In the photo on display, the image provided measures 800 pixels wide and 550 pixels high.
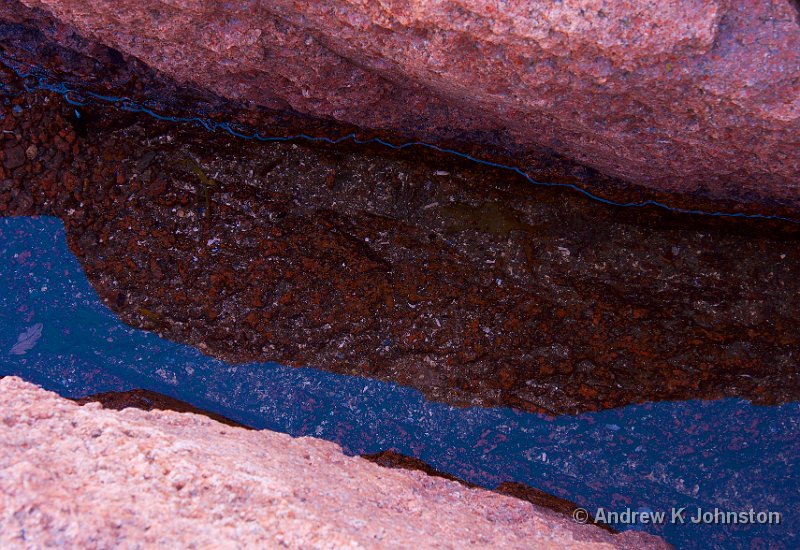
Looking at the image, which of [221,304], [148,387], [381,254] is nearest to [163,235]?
[221,304]

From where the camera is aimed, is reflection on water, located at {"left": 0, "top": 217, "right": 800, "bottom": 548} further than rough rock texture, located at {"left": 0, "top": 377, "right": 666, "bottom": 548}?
Yes

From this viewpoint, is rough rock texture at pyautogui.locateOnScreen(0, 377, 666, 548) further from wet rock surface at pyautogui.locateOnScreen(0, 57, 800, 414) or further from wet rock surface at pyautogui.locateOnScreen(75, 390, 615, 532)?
wet rock surface at pyautogui.locateOnScreen(0, 57, 800, 414)

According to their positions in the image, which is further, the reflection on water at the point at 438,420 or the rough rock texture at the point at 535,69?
the reflection on water at the point at 438,420

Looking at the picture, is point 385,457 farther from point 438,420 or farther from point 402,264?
point 402,264

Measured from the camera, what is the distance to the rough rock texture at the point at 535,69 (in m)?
1.33

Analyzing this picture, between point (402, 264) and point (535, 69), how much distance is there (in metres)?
0.97

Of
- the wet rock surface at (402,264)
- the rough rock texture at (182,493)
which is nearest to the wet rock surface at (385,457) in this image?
the wet rock surface at (402,264)

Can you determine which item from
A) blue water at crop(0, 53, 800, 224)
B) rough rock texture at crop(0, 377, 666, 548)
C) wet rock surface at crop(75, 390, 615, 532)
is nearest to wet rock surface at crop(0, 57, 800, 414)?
blue water at crop(0, 53, 800, 224)

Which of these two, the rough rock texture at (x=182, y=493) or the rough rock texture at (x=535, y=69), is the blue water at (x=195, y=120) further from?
the rough rock texture at (x=182, y=493)

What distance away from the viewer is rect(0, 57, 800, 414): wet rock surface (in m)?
2.19

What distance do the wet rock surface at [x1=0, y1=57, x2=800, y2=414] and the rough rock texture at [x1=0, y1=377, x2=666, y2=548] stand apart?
0.73m

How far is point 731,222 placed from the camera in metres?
2.19

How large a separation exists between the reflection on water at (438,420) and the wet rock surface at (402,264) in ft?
0.21

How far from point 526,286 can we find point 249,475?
1.31m
